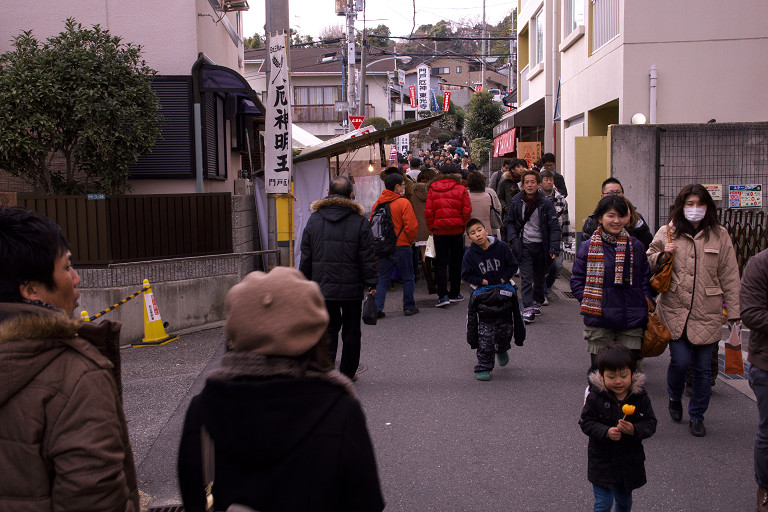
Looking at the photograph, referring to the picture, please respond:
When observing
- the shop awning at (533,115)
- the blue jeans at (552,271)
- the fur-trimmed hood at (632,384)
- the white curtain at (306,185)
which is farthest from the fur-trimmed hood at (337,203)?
the shop awning at (533,115)

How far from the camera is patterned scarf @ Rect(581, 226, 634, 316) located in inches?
207

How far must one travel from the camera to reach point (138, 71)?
29.9 ft

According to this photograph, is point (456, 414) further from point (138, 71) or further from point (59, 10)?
point (59, 10)

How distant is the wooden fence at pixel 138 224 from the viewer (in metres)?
8.61

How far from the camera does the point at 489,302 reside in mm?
6895

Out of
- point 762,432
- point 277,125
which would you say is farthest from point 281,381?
point 277,125

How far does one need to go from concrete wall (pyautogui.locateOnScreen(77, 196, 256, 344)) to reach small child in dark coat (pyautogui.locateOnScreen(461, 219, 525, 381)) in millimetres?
3900

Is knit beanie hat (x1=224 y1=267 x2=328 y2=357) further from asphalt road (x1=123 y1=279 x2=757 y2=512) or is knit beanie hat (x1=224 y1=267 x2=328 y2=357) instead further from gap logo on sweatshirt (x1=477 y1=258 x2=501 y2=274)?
gap logo on sweatshirt (x1=477 y1=258 x2=501 y2=274)

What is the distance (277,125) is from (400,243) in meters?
2.30

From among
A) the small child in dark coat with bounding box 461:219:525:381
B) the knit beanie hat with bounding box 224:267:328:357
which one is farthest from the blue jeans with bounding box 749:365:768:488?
the knit beanie hat with bounding box 224:267:328:357

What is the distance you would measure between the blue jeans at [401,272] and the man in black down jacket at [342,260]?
3.18 meters

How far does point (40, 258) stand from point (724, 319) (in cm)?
474

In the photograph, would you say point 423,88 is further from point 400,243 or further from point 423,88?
point 400,243

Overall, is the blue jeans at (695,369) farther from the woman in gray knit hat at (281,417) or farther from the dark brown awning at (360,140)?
Result: the dark brown awning at (360,140)
